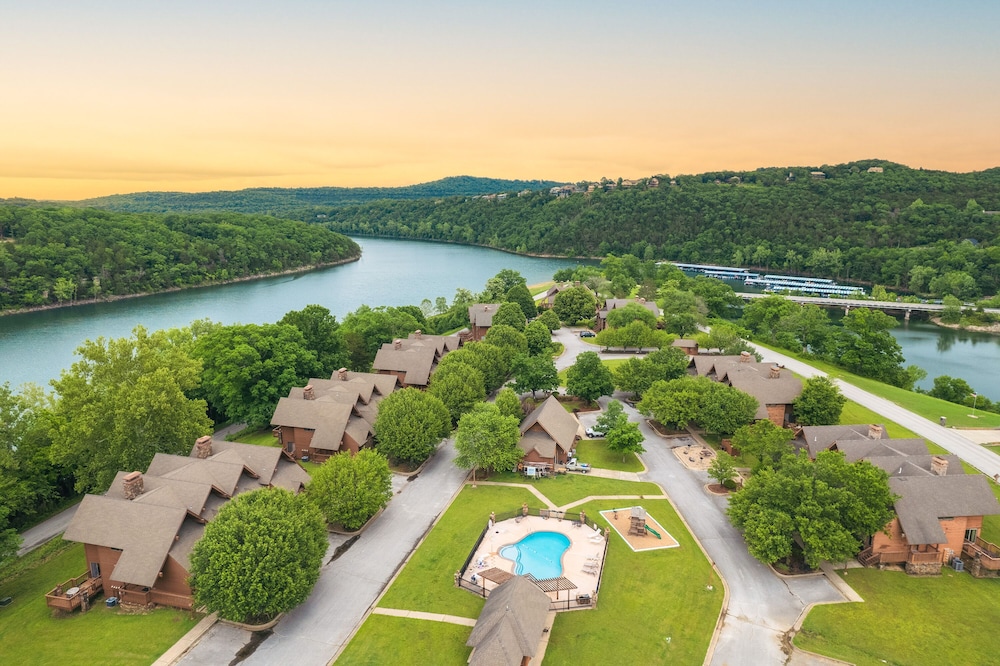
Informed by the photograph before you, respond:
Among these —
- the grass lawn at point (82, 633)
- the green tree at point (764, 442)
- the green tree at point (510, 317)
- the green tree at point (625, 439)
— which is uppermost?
the green tree at point (510, 317)

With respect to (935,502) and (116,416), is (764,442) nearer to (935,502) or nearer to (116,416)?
(935,502)

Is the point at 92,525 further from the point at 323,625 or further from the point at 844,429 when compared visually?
the point at 844,429

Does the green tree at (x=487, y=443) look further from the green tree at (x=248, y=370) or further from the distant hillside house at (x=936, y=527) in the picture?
the distant hillside house at (x=936, y=527)

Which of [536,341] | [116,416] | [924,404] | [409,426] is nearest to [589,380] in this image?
[536,341]

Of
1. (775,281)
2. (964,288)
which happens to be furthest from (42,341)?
(964,288)

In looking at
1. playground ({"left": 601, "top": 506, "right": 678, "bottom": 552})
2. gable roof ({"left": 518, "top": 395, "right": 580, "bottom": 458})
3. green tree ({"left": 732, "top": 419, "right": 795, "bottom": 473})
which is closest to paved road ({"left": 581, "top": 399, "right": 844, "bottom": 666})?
playground ({"left": 601, "top": 506, "right": 678, "bottom": 552})

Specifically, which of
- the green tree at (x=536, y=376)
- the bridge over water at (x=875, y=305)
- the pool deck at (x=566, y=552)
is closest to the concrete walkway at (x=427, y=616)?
the pool deck at (x=566, y=552)

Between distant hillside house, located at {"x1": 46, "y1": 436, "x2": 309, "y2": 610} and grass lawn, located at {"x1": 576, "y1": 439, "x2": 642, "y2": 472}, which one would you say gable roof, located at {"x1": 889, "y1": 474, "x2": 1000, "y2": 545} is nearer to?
grass lawn, located at {"x1": 576, "y1": 439, "x2": 642, "y2": 472}
